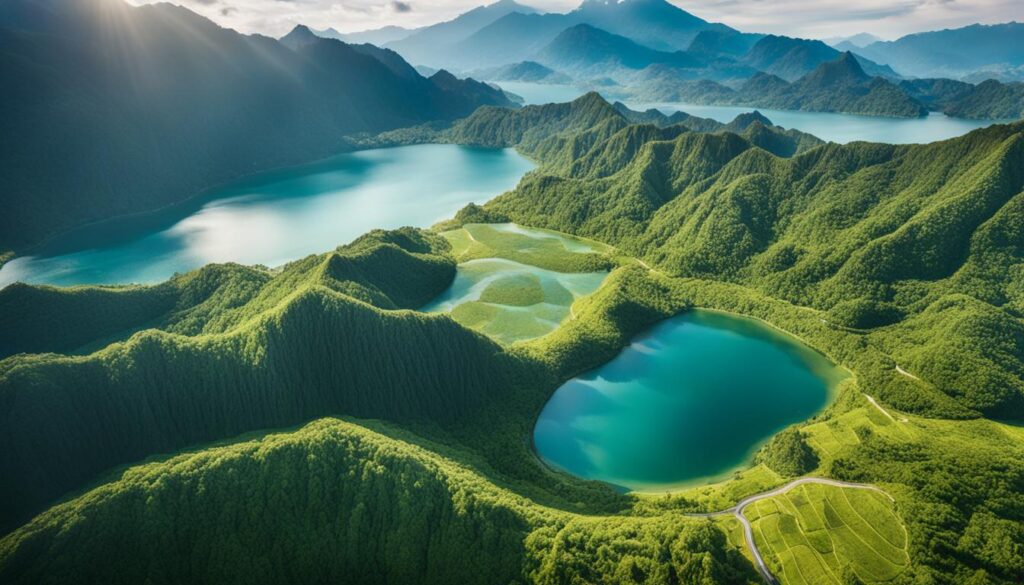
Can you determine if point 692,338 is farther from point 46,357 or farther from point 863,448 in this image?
point 46,357

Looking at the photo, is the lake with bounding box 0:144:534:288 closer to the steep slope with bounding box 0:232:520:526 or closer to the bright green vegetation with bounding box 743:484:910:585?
the steep slope with bounding box 0:232:520:526

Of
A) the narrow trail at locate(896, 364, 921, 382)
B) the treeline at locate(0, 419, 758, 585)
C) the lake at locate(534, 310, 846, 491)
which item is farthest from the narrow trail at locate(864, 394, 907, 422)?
the treeline at locate(0, 419, 758, 585)

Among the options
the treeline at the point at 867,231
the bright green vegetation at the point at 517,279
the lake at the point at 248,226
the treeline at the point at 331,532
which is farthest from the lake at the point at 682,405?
the lake at the point at 248,226

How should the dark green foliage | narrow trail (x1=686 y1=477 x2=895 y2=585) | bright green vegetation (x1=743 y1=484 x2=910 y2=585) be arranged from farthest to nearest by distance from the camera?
the dark green foliage → narrow trail (x1=686 y1=477 x2=895 y2=585) → bright green vegetation (x1=743 y1=484 x2=910 y2=585)

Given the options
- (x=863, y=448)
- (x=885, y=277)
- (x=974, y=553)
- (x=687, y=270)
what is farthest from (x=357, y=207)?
(x=974, y=553)

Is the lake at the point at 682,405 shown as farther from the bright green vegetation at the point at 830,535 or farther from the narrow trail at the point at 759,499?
the bright green vegetation at the point at 830,535

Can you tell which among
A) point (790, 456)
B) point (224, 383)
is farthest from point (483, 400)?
point (790, 456)
